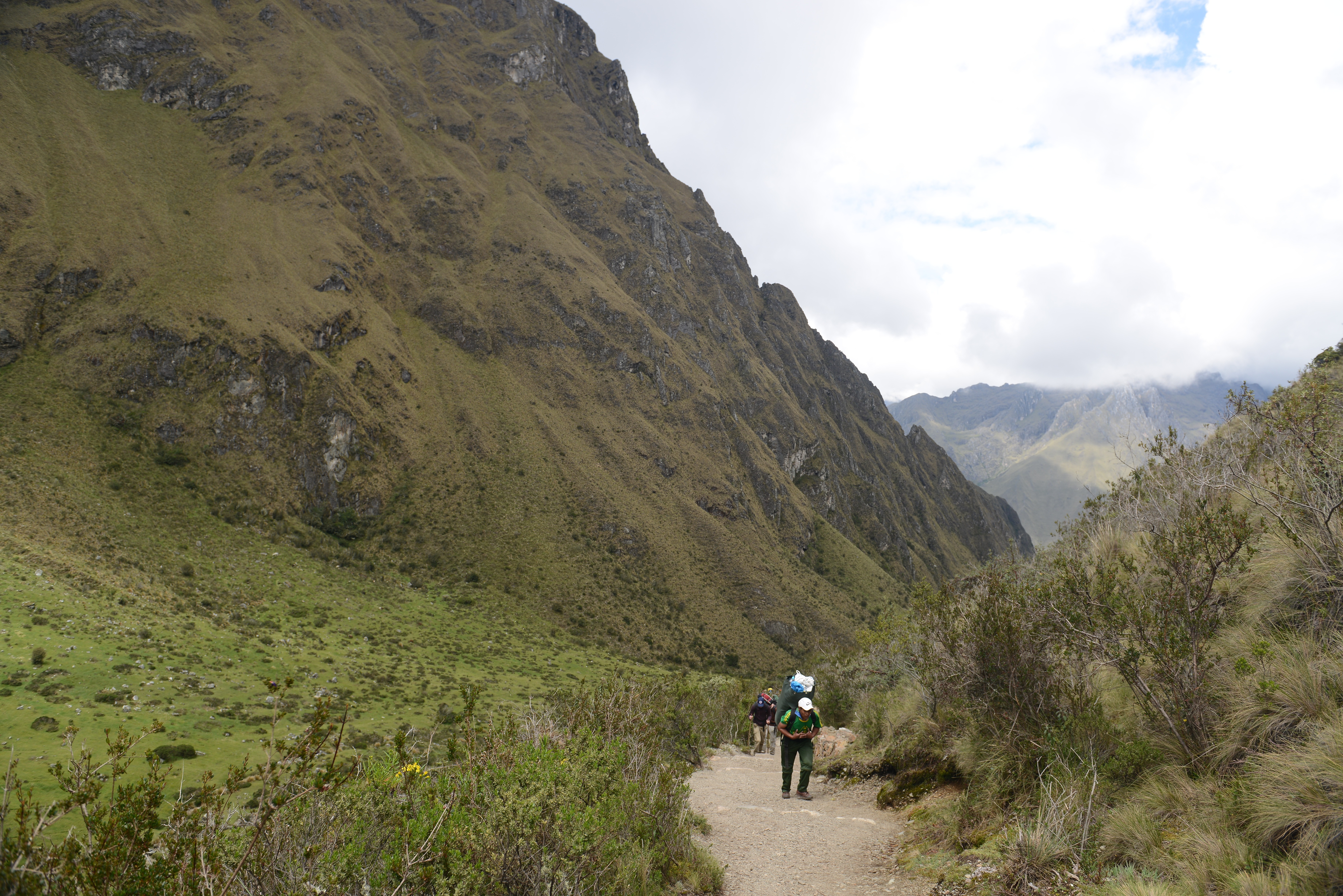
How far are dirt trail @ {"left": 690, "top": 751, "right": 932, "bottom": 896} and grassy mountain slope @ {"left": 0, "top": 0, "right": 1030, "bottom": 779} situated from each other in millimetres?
22559

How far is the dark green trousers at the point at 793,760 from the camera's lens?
420 inches

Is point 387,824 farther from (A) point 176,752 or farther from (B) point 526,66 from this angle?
(B) point 526,66

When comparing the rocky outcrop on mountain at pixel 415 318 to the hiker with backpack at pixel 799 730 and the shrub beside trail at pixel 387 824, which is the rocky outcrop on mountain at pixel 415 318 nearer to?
the hiker with backpack at pixel 799 730

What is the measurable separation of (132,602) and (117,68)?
8960 centimetres

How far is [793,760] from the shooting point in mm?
11148

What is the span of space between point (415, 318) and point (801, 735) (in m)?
87.1

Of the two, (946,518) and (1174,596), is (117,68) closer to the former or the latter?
(1174,596)

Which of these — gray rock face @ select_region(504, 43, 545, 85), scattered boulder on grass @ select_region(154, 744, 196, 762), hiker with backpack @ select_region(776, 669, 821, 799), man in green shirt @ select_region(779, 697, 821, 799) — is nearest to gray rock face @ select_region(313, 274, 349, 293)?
scattered boulder on grass @ select_region(154, 744, 196, 762)

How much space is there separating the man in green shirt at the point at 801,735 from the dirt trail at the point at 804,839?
25 centimetres

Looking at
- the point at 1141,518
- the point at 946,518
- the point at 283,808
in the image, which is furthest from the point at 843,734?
the point at 946,518

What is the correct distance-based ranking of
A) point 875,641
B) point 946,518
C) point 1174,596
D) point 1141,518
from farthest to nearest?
point 946,518 < point 875,641 < point 1141,518 < point 1174,596

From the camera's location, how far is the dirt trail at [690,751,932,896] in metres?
6.56

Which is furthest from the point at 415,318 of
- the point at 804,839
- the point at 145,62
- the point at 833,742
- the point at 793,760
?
the point at 804,839

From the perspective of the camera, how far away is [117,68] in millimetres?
78812
